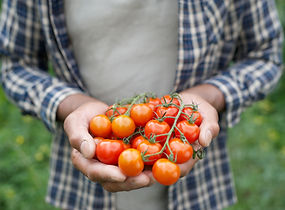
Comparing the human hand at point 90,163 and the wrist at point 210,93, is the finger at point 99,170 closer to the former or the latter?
the human hand at point 90,163

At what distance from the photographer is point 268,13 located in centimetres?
151

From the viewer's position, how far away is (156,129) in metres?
1.23

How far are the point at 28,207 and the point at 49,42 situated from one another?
5.27 ft

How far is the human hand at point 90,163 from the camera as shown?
1130 mm

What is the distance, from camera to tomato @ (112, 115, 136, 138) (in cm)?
123

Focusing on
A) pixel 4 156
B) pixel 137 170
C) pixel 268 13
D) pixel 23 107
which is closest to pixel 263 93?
pixel 268 13

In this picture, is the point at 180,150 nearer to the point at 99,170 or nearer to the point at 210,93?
the point at 99,170

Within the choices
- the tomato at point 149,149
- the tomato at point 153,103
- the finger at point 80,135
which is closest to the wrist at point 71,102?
the finger at point 80,135

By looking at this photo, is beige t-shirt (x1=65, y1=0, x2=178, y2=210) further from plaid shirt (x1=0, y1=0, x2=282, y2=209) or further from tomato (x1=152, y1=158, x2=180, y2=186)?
tomato (x1=152, y1=158, x2=180, y2=186)

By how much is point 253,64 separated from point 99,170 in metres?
0.90

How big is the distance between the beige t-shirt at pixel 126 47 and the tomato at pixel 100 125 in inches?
11.8

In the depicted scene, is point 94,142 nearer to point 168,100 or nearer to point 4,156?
point 168,100

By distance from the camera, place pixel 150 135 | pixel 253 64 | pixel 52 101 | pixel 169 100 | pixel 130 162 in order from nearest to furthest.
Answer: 1. pixel 130 162
2. pixel 150 135
3. pixel 169 100
4. pixel 52 101
5. pixel 253 64

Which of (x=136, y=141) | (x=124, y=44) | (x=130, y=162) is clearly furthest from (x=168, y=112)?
(x=124, y=44)
